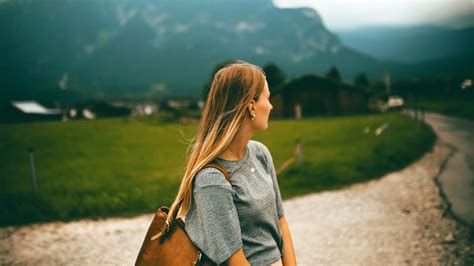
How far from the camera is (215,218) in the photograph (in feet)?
5.20

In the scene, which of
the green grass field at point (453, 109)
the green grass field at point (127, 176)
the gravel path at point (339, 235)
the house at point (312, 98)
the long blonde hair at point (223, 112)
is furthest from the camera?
the house at point (312, 98)

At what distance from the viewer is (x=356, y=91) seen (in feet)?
136

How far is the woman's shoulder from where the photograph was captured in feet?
5.19

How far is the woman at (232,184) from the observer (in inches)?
62.7

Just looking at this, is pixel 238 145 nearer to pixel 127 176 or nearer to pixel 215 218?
pixel 215 218

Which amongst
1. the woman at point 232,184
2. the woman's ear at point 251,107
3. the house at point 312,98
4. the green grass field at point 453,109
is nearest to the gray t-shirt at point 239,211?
the woman at point 232,184

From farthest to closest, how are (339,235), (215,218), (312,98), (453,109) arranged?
(312,98) → (453,109) → (339,235) → (215,218)

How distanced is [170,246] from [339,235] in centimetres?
415

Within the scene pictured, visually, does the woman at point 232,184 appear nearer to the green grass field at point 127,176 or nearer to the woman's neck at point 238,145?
the woman's neck at point 238,145

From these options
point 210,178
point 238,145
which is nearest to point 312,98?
point 238,145

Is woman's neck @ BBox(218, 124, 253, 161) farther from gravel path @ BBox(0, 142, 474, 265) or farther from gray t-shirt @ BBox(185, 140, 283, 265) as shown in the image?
gravel path @ BBox(0, 142, 474, 265)

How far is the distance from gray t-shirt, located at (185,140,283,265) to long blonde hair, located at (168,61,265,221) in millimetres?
70

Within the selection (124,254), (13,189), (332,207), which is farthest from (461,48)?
(13,189)

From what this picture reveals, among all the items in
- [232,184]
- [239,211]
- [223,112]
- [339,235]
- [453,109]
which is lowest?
[453,109]
